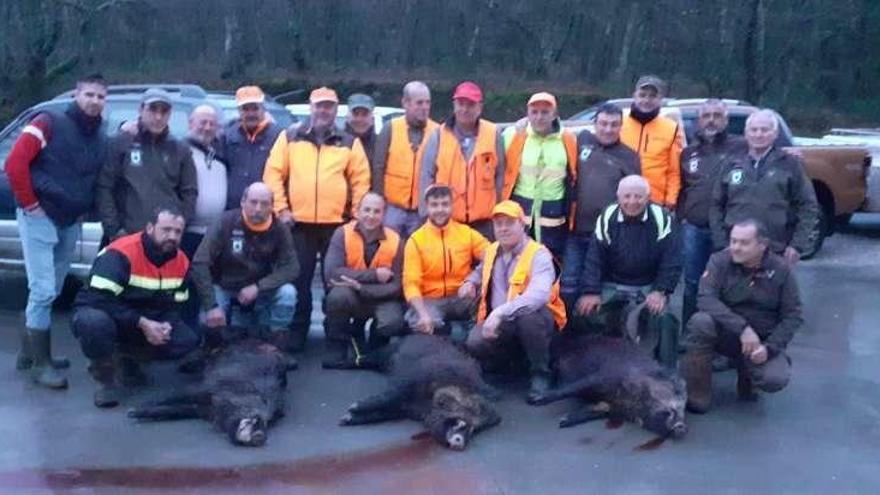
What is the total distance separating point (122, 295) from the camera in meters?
8.41

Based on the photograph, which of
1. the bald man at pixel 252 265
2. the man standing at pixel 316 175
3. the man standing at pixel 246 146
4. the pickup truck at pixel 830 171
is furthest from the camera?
the pickup truck at pixel 830 171

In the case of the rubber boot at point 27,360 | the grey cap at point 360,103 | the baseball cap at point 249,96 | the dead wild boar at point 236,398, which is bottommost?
the rubber boot at point 27,360

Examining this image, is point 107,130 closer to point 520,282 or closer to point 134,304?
point 134,304

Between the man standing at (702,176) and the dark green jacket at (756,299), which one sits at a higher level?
the man standing at (702,176)

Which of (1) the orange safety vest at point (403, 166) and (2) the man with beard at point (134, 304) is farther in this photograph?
(1) the orange safety vest at point (403, 166)

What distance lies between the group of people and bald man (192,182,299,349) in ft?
0.05

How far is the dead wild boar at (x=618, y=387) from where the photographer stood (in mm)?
7828

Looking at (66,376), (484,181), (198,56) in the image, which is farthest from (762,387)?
(198,56)

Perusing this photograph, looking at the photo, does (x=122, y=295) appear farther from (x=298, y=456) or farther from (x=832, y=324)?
(x=832, y=324)

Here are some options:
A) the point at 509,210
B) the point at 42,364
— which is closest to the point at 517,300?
the point at 509,210

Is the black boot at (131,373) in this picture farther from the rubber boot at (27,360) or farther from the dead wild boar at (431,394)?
the dead wild boar at (431,394)

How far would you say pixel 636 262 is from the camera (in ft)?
29.3

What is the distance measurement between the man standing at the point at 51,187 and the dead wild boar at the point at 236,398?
114cm

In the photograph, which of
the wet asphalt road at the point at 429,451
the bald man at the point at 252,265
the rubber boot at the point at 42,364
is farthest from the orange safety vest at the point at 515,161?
the rubber boot at the point at 42,364
